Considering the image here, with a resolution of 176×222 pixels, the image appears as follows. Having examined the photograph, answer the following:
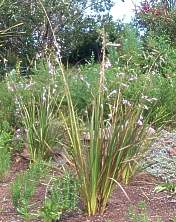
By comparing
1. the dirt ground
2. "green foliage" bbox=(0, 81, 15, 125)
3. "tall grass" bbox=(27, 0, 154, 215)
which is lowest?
the dirt ground

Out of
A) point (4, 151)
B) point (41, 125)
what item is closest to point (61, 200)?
point (4, 151)

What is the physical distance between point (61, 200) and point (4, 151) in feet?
6.22

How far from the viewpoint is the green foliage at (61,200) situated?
407 centimetres

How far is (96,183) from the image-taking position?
168 inches

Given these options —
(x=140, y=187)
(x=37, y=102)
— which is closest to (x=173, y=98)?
(x=37, y=102)

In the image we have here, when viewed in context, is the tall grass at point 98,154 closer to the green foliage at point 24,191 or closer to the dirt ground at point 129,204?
the dirt ground at point 129,204

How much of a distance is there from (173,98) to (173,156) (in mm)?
1928

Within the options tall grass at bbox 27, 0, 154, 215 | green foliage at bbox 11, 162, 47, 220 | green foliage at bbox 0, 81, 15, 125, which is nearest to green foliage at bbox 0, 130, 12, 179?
green foliage at bbox 0, 81, 15, 125

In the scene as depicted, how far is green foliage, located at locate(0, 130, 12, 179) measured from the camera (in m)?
5.69

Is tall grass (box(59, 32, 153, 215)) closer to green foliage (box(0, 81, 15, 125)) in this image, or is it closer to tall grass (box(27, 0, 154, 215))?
tall grass (box(27, 0, 154, 215))

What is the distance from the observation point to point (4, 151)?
596 centimetres

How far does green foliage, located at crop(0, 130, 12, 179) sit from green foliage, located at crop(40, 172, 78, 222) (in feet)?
4.50

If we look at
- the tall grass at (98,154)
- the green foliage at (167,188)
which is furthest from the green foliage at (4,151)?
the green foliage at (167,188)

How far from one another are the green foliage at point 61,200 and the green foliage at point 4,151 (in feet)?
4.50
